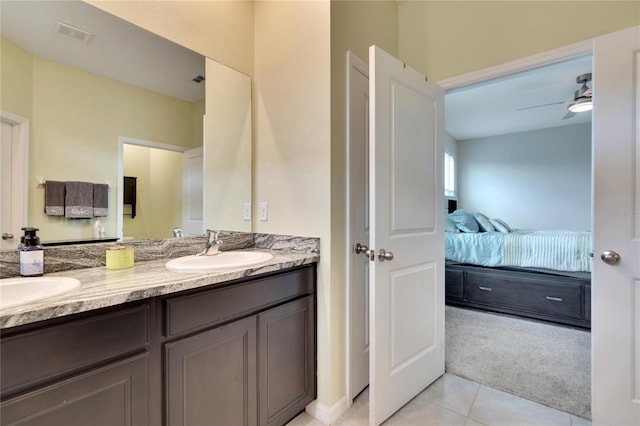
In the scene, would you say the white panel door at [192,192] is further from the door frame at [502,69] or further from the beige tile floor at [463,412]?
the beige tile floor at [463,412]

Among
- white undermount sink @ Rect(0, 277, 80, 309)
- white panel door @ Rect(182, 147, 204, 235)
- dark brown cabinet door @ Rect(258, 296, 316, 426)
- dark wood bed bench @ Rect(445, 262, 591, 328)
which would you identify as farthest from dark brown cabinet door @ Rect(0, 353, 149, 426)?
dark wood bed bench @ Rect(445, 262, 591, 328)

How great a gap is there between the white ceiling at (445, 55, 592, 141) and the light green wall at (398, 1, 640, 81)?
35.7 inches

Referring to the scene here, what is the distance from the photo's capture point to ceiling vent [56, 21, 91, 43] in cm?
129

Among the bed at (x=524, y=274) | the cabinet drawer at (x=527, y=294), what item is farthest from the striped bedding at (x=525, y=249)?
the cabinet drawer at (x=527, y=294)

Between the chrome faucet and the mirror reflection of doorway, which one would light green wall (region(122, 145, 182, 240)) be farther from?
the chrome faucet

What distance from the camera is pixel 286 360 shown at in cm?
155

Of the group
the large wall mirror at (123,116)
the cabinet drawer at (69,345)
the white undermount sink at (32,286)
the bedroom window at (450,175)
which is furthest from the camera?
the bedroom window at (450,175)

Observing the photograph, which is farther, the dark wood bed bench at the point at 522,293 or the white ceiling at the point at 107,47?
the dark wood bed bench at the point at 522,293

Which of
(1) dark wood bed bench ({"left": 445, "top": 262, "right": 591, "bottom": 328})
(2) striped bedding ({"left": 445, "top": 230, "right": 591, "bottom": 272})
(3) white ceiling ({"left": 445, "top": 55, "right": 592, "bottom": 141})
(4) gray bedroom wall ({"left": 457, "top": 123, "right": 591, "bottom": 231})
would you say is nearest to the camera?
(1) dark wood bed bench ({"left": 445, "top": 262, "right": 591, "bottom": 328})

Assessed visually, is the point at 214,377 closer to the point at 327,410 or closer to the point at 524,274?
the point at 327,410

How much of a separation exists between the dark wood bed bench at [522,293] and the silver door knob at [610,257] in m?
1.70

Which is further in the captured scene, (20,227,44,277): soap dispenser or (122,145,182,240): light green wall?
(122,145,182,240): light green wall

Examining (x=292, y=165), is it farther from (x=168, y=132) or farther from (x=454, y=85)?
(x=454, y=85)

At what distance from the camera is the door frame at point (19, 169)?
1156mm
